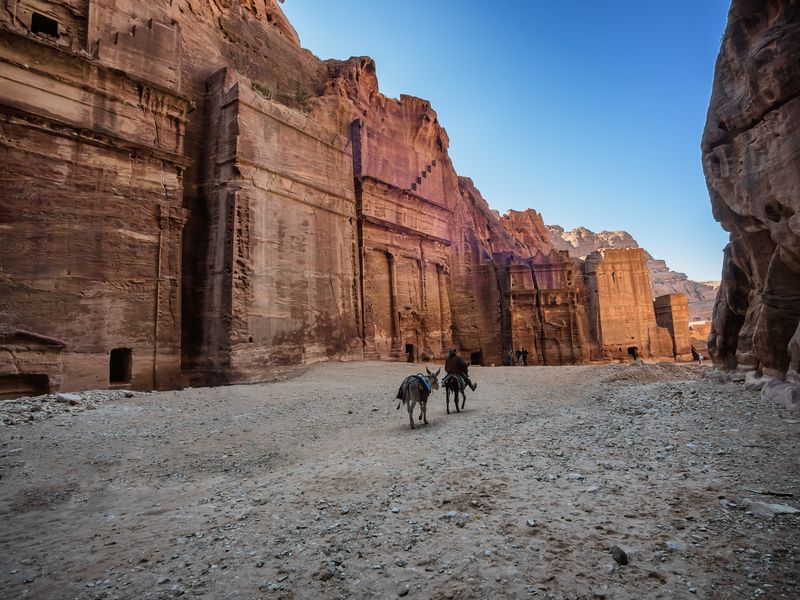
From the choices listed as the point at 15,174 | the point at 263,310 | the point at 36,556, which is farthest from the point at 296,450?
the point at 15,174

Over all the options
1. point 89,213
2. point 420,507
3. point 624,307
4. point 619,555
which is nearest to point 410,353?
point 89,213

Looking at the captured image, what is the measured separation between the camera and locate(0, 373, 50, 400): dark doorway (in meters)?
10.4

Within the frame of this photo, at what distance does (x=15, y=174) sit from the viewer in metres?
11.1

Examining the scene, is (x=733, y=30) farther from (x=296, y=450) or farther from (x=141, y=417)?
(x=141, y=417)

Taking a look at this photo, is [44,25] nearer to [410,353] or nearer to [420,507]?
[420,507]

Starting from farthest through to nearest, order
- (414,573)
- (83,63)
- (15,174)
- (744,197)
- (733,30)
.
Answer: (83,63), (15,174), (733,30), (744,197), (414,573)

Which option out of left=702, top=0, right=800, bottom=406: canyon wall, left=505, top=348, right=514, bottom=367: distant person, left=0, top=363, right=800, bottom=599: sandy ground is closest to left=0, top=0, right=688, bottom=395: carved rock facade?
left=505, top=348, right=514, bottom=367: distant person

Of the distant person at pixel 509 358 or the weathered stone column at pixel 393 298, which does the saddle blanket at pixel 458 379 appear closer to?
the weathered stone column at pixel 393 298

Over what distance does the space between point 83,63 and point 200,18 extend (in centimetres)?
683

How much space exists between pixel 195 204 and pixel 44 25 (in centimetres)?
625

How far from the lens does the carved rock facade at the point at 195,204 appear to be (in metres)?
11.3

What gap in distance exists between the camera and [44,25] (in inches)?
499

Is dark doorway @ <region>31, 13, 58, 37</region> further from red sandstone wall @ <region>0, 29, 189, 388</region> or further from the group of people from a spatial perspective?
the group of people

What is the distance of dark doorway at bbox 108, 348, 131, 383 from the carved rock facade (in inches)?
2.2
